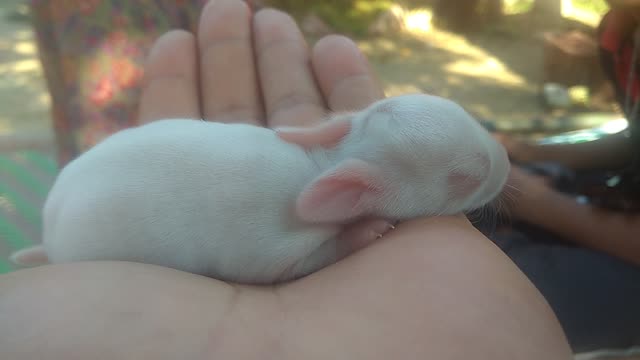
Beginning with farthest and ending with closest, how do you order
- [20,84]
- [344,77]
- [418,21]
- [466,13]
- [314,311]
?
[418,21], [466,13], [20,84], [344,77], [314,311]

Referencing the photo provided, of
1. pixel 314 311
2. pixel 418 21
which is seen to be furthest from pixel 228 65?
pixel 418 21

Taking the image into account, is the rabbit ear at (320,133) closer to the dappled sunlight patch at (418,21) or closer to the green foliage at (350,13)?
the green foliage at (350,13)

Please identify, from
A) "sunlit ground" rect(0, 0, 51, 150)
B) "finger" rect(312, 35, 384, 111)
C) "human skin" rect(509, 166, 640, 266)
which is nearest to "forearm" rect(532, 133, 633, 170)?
"human skin" rect(509, 166, 640, 266)

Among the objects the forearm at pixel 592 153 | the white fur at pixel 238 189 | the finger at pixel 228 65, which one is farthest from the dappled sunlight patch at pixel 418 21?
the white fur at pixel 238 189

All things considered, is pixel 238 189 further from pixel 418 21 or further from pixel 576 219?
pixel 418 21

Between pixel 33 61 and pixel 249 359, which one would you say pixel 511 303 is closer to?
pixel 249 359
